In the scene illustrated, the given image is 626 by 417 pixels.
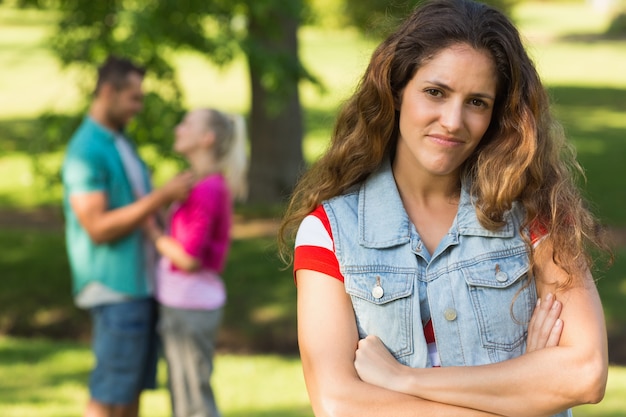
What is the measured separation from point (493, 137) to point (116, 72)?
298 centimetres

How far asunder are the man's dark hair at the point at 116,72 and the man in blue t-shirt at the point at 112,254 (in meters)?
0.17

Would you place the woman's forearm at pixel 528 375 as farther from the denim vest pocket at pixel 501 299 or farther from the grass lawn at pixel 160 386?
the grass lawn at pixel 160 386

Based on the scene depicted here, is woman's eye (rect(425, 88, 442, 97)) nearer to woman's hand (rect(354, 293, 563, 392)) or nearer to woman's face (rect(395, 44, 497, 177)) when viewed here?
woman's face (rect(395, 44, 497, 177))

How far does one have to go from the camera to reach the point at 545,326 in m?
2.54

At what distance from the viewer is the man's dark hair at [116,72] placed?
5.19 meters

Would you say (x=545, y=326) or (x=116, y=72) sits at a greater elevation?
(x=116, y=72)

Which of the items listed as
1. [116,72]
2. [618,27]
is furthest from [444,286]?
[618,27]

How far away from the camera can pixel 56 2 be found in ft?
28.7

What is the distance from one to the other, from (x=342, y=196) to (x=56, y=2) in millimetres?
6659

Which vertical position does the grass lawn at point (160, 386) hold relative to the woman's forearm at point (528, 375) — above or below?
below

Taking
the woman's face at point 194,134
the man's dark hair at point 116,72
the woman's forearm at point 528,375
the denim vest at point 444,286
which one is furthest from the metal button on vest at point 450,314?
the man's dark hair at point 116,72

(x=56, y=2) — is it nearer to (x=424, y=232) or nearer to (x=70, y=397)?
(x=70, y=397)

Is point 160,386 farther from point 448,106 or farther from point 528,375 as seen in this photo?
point 448,106

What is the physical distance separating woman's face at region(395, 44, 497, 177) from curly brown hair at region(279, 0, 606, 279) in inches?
1.2
